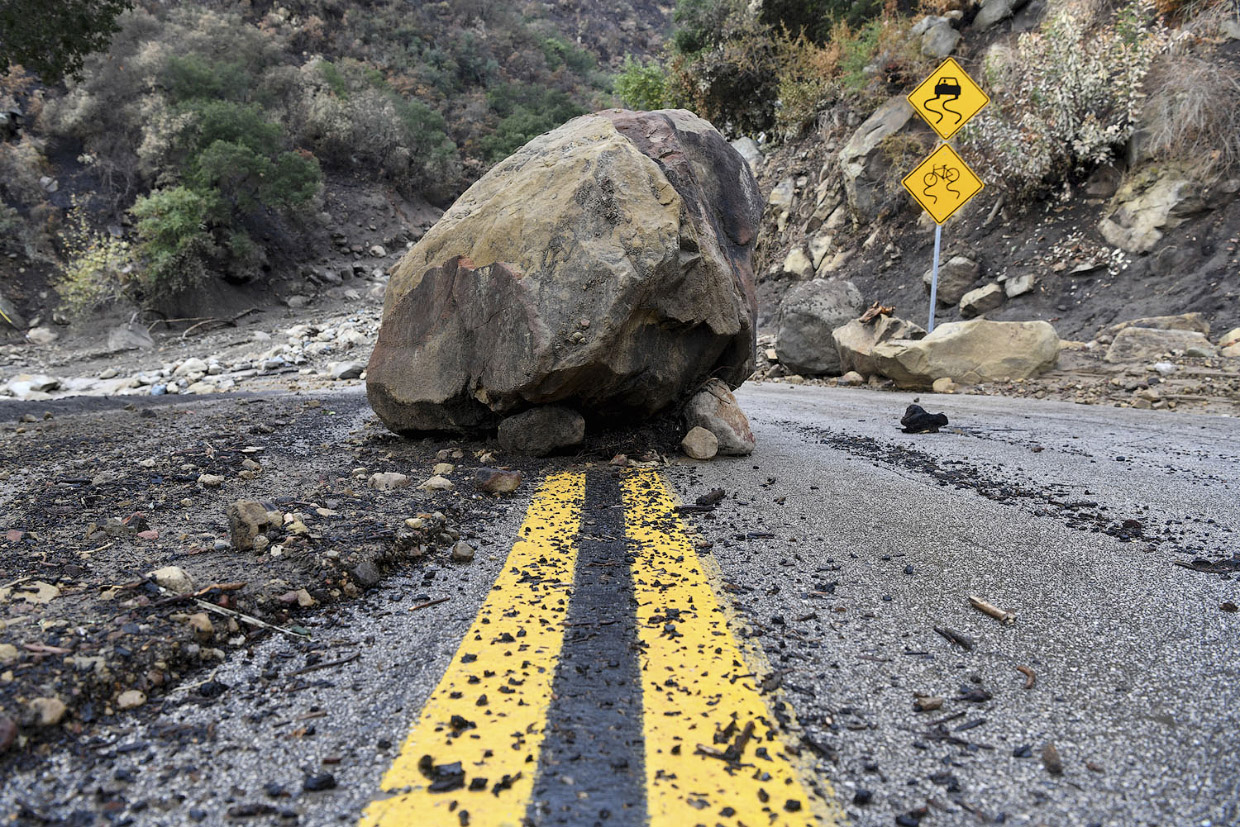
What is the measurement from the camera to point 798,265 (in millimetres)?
13219

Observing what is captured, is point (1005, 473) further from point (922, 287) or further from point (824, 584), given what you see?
point (922, 287)

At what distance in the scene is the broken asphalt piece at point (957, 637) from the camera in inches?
56.3

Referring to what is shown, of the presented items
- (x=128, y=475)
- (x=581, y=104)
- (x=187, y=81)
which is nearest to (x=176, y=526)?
(x=128, y=475)

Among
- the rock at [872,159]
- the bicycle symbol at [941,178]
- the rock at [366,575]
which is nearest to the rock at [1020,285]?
the bicycle symbol at [941,178]

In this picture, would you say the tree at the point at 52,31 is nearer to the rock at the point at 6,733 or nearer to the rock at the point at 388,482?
the rock at the point at 388,482

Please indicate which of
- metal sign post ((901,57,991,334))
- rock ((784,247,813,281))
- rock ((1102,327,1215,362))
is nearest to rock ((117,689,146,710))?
rock ((1102,327,1215,362))

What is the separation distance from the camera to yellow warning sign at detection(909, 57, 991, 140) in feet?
26.1

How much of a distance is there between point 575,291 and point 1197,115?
334 inches

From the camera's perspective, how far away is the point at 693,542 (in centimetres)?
210

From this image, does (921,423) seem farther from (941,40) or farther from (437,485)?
(941,40)

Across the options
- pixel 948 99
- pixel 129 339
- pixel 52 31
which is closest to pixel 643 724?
pixel 52 31

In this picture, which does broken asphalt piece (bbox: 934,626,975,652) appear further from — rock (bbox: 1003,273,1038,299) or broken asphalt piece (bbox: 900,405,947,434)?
rock (bbox: 1003,273,1038,299)

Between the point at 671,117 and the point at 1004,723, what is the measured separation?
11.5 ft

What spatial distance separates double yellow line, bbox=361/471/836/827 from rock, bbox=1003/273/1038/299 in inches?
334
